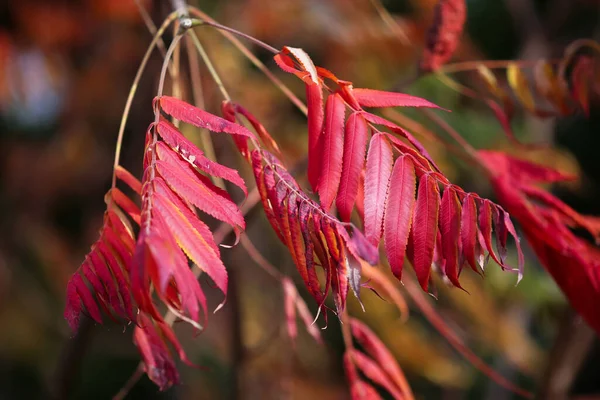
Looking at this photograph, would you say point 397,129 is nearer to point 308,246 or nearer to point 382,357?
point 308,246

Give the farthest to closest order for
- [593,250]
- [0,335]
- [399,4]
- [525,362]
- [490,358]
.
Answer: [399,4]
[490,358]
[0,335]
[525,362]
[593,250]

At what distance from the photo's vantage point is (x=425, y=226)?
2.06 feet

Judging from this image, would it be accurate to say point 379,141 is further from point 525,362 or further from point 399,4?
point 399,4

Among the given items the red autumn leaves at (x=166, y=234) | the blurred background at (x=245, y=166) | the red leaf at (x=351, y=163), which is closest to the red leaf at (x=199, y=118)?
the red autumn leaves at (x=166, y=234)

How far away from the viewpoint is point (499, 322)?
246 centimetres

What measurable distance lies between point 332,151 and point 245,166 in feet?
5.97

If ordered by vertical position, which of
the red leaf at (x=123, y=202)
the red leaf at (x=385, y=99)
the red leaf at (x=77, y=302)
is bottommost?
the red leaf at (x=77, y=302)

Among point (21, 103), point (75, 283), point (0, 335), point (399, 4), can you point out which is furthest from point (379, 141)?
point (399, 4)

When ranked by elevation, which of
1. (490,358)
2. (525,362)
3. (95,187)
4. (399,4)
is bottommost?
(490,358)

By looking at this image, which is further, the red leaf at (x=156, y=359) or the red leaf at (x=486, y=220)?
the red leaf at (x=156, y=359)

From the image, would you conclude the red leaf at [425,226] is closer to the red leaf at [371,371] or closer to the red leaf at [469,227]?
the red leaf at [469,227]

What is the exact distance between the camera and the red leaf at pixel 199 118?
62 centimetres

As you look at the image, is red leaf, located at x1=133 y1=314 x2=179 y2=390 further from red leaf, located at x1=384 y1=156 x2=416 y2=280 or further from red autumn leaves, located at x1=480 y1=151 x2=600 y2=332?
red autumn leaves, located at x1=480 y1=151 x2=600 y2=332

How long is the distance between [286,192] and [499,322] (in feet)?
6.83
